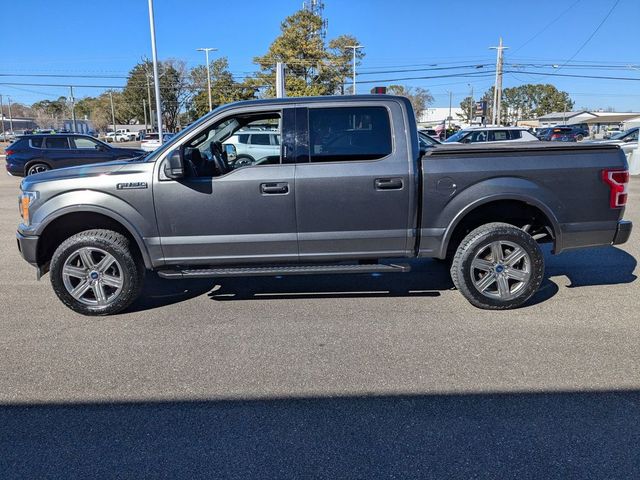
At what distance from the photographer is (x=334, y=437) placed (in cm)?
288

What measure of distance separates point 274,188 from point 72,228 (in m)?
2.13

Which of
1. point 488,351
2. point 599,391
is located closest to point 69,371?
point 488,351

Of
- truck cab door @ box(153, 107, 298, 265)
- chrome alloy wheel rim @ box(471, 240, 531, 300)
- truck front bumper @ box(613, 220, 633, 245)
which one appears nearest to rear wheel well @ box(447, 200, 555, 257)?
chrome alloy wheel rim @ box(471, 240, 531, 300)

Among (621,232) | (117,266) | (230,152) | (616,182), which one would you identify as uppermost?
(230,152)

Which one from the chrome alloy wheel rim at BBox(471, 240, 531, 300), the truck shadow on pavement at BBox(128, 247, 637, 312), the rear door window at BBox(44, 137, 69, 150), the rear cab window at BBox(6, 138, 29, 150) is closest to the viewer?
the chrome alloy wheel rim at BBox(471, 240, 531, 300)

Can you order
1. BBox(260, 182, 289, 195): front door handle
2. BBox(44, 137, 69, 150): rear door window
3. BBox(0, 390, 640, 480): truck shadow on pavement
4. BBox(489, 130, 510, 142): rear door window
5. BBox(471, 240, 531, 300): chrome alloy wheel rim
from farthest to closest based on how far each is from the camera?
BBox(489, 130, 510, 142): rear door window < BBox(44, 137, 69, 150): rear door window < BBox(471, 240, 531, 300): chrome alloy wheel rim < BBox(260, 182, 289, 195): front door handle < BBox(0, 390, 640, 480): truck shadow on pavement

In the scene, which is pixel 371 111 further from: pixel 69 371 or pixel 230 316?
pixel 69 371

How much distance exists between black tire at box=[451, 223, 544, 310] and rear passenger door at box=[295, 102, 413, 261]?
607mm

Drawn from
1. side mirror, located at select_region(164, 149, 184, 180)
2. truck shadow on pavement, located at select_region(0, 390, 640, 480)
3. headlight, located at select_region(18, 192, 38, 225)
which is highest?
side mirror, located at select_region(164, 149, 184, 180)

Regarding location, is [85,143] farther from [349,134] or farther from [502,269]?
[502,269]

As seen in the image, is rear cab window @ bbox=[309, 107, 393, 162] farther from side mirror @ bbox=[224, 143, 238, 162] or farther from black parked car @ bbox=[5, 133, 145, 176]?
black parked car @ bbox=[5, 133, 145, 176]

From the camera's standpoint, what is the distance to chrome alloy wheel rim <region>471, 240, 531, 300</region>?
4754mm

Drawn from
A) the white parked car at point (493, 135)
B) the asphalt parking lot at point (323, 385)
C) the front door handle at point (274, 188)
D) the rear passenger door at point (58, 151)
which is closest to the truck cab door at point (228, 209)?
the front door handle at point (274, 188)

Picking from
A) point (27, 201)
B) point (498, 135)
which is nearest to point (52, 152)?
point (27, 201)
